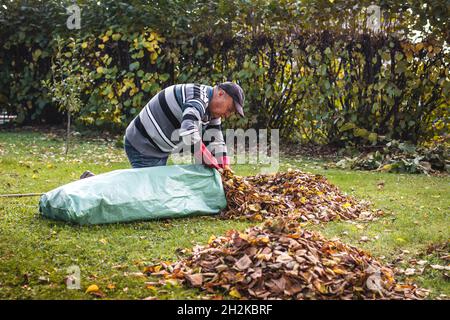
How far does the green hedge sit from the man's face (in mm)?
3832

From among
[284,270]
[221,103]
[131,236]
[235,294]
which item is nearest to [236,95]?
[221,103]

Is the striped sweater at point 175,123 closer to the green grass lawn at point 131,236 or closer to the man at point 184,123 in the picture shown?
the man at point 184,123

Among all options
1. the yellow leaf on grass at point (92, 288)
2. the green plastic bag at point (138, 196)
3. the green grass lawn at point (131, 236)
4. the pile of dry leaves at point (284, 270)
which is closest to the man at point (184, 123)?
the green plastic bag at point (138, 196)

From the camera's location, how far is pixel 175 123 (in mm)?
4914

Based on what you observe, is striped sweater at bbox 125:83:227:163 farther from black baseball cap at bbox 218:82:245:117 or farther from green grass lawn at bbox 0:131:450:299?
green grass lawn at bbox 0:131:450:299

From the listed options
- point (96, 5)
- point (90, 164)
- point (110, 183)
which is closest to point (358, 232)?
point (110, 183)

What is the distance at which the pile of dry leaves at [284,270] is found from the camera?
9.41 feet

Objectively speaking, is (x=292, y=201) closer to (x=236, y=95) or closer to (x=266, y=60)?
(x=236, y=95)

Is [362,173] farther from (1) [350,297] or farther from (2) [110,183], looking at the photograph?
(1) [350,297]

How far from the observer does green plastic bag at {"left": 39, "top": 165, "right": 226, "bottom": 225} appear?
4227mm

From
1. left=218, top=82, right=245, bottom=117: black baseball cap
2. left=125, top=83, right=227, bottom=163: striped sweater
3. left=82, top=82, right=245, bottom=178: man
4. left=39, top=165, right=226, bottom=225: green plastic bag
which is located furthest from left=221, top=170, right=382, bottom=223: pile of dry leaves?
left=218, top=82, right=245, bottom=117: black baseball cap

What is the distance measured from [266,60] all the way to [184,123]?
457 cm

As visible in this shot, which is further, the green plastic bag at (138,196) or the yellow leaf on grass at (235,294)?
the green plastic bag at (138,196)

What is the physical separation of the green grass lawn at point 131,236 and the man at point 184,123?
702 millimetres
